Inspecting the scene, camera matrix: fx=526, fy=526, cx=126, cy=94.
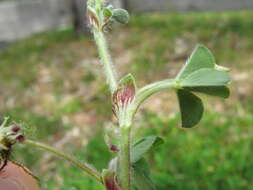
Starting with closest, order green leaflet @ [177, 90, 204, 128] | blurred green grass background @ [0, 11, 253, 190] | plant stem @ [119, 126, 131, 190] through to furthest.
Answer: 1. plant stem @ [119, 126, 131, 190]
2. green leaflet @ [177, 90, 204, 128]
3. blurred green grass background @ [0, 11, 253, 190]

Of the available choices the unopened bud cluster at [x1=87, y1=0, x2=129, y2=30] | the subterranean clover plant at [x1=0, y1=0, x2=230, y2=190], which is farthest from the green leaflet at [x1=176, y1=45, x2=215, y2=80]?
the unopened bud cluster at [x1=87, y1=0, x2=129, y2=30]

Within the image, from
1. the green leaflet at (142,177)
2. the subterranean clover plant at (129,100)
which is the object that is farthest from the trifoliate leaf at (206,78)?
the green leaflet at (142,177)

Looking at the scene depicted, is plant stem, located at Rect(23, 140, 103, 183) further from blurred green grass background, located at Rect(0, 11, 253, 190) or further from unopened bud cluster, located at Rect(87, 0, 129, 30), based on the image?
unopened bud cluster, located at Rect(87, 0, 129, 30)

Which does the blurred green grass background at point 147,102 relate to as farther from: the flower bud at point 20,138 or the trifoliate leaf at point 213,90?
the trifoliate leaf at point 213,90

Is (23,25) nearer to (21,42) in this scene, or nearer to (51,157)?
(21,42)

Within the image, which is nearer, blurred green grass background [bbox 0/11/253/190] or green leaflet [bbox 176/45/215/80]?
green leaflet [bbox 176/45/215/80]

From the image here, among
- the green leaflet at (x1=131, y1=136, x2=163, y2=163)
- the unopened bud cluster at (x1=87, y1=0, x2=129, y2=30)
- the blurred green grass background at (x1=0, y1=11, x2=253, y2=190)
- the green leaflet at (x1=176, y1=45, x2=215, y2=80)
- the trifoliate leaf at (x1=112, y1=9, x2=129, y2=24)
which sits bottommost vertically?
the blurred green grass background at (x1=0, y1=11, x2=253, y2=190)

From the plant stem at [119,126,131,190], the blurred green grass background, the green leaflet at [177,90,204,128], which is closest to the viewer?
the plant stem at [119,126,131,190]
